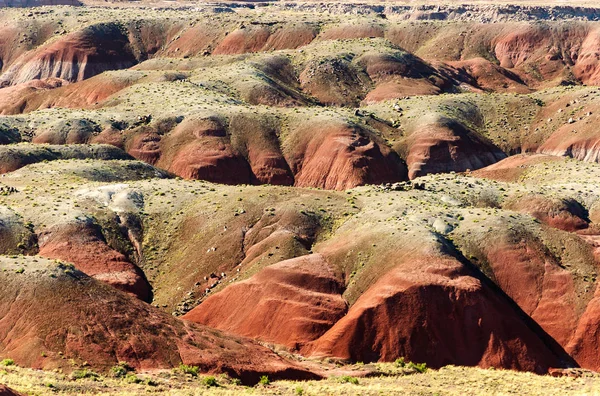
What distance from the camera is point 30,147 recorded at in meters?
116

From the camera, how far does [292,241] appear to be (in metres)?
88.4

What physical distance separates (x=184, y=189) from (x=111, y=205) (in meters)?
7.86

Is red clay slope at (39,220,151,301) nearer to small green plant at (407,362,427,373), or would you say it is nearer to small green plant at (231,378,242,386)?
small green plant at (407,362,427,373)

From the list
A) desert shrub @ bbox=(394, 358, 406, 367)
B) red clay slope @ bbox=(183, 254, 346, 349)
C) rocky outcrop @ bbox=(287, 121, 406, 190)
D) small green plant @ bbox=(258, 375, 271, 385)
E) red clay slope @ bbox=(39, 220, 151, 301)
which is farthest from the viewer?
rocky outcrop @ bbox=(287, 121, 406, 190)

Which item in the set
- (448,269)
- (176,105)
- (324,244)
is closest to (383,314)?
(448,269)

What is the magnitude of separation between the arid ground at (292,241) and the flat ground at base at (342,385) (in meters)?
0.30

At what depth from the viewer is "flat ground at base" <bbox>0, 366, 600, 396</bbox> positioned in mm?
51903

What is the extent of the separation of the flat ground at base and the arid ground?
11.6 inches

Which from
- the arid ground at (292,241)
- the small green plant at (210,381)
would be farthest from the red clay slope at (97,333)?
the small green plant at (210,381)

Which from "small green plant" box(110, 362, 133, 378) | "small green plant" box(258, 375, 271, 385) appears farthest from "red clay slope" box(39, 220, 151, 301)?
"small green plant" box(258, 375, 271, 385)

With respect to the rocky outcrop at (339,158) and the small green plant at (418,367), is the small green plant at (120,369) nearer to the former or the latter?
the small green plant at (418,367)

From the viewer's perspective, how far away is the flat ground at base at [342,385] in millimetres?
51903

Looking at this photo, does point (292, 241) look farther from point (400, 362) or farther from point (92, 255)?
point (400, 362)

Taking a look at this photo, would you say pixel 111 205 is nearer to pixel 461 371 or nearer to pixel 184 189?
pixel 184 189
